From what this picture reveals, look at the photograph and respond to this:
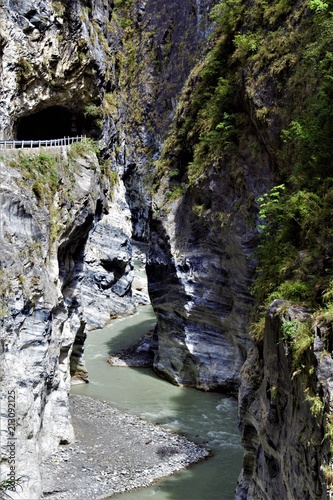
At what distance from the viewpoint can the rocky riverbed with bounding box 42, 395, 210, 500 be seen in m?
15.9

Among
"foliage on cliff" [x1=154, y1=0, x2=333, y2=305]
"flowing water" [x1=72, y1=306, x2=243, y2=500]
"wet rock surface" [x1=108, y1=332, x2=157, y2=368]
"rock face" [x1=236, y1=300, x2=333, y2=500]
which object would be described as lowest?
"flowing water" [x1=72, y1=306, x2=243, y2=500]

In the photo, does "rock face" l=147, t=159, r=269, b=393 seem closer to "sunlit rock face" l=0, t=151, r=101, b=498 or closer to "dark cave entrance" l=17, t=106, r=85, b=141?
"sunlit rock face" l=0, t=151, r=101, b=498

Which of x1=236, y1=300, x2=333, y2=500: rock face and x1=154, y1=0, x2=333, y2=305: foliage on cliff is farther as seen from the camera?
x1=154, y1=0, x2=333, y2=305: foliage on cliff

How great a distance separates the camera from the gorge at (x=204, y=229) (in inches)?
417

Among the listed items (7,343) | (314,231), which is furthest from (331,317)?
(7,343)

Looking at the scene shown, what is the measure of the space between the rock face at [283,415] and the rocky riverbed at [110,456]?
4902mm

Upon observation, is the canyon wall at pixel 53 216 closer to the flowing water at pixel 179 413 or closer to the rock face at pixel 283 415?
the flowing water at pixel 179 413

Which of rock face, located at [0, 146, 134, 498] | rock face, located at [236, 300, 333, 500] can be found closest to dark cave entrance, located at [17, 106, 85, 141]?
rock face, located at [0, 146, 134, 498]

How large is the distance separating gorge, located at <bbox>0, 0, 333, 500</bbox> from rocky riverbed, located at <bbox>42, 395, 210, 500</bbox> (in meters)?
0.90

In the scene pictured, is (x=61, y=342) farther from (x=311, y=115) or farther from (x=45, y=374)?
(x=311, y=115)

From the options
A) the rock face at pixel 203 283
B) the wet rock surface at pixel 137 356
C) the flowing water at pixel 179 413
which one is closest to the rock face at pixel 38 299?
the flowing water at pixel 179 413

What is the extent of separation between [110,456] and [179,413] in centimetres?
525

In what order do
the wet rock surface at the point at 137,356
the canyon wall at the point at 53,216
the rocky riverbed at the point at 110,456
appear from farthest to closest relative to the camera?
the wet rock surface at the point at 137,356 → the rocky riverbed at the point at 110,456 → the canyon wall at the point at 53,216

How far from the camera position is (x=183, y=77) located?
5391 cm
